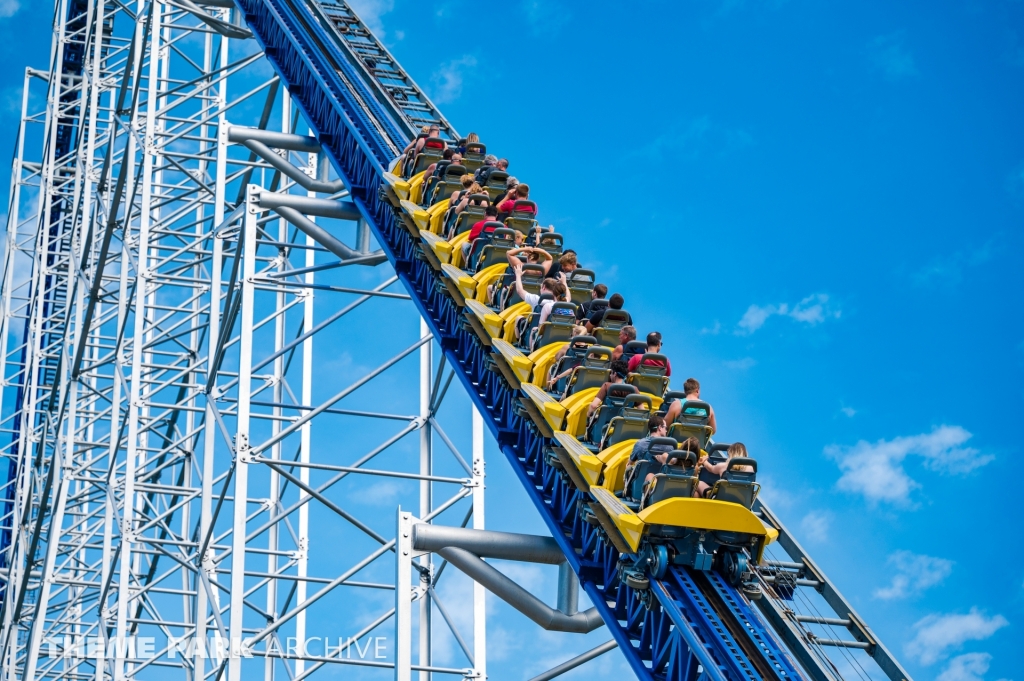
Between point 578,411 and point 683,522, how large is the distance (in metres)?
1.41

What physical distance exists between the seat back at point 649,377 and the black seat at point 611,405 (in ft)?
1.80

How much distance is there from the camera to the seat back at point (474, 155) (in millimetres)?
13016

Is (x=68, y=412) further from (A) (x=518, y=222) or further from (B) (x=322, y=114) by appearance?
(A) (x=518, y=222)

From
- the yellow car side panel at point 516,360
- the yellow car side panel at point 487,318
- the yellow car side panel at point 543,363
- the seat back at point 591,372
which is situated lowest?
the seat back at point 591,372

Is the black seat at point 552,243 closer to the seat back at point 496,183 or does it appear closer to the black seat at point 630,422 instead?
the seat back at point 496,183

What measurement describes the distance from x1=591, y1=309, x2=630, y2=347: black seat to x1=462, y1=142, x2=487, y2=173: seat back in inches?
131

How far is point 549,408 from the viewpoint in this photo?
9.16 meters

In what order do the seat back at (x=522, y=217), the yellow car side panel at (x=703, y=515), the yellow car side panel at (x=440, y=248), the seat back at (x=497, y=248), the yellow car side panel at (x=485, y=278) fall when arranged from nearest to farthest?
the yellow car side panel at (x=703, y=515), the yellow car side panel at (x=485, y=278), the seat back at (x=497, y=248), the yellow car side panel at (x=440, y=248), the seat back at (x=522, y=217)

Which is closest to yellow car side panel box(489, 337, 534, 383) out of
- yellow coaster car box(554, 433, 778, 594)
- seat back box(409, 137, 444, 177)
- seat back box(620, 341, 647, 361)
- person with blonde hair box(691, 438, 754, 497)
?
seat back box(620, 341, 647, 361)

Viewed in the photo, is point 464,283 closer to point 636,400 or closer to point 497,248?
point 497,248

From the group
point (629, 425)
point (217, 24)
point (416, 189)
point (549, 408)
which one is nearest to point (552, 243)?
point (416, 189)

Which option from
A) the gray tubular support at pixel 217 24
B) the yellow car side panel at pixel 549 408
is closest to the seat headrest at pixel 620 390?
the yellow car side panel at pixel 549 408

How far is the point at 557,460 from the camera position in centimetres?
923

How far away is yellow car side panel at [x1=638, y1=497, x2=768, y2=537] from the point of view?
25.2ft
